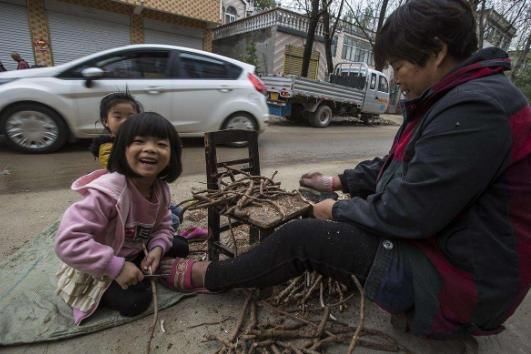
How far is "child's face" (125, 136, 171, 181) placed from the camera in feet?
5.33

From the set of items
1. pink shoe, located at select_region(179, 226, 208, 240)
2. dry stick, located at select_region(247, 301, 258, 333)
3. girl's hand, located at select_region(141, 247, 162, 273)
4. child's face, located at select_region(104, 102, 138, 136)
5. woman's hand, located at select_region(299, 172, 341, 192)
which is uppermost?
child's face, located at select_region(104, 102, 138, 136)

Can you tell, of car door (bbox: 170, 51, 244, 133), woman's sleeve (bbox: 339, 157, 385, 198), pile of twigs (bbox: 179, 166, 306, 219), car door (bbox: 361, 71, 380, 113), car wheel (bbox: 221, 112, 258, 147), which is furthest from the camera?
car door (bbox: 361, 71, 380, 113)

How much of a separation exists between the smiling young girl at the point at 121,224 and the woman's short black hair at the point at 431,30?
1168 mm

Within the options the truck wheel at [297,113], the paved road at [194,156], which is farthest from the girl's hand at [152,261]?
the truck wheel at [297,113]

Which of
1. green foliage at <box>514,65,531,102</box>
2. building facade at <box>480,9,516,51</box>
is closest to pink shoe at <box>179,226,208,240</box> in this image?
building facade at <box>480,9,516,51</box>

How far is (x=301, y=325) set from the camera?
170cm

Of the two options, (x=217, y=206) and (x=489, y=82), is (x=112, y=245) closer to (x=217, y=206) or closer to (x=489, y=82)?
(x=217, y=206)

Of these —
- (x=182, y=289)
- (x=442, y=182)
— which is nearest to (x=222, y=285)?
(x=182, y=289)

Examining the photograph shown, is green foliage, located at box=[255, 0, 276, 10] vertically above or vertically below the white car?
above

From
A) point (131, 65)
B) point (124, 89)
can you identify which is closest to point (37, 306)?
point (124, 89)

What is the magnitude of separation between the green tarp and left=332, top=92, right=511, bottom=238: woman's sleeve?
1337 millimetres

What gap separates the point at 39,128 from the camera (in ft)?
15.1

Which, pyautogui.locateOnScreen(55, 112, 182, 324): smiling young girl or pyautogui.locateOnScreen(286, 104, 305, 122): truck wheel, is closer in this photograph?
pyautogui.locateOnScreen(55, 112, 182, 324): smiling young girl

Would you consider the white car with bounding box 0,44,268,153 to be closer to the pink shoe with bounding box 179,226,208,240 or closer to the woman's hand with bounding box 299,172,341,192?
the pink shoe with bounding box 179,226,208,240
